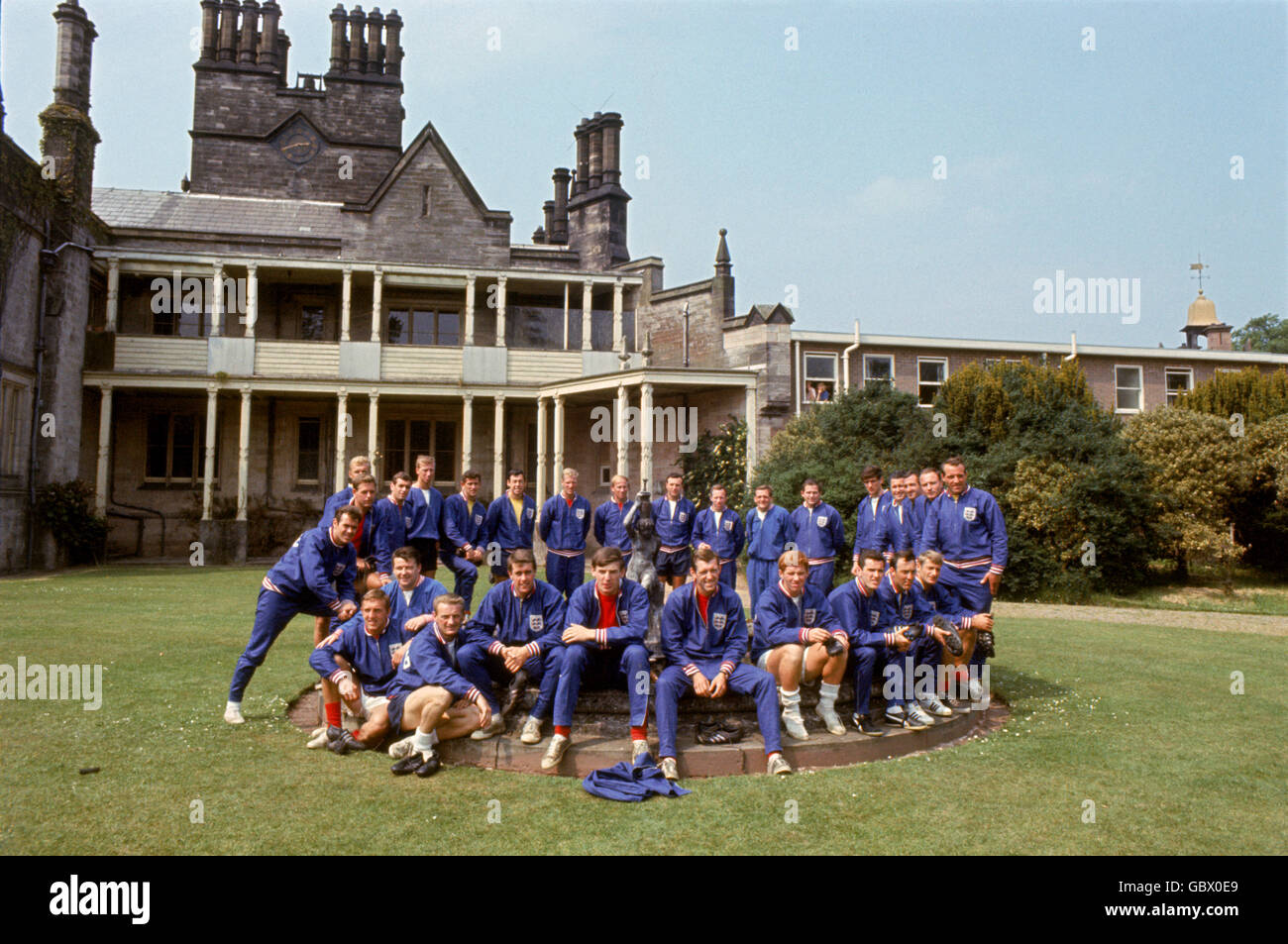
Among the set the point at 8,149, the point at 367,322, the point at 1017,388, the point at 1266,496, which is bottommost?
the point at 1266,496

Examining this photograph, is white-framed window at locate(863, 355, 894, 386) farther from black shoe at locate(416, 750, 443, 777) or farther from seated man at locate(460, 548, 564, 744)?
Answer: black shoe at locate(416, 750, 443, 777)

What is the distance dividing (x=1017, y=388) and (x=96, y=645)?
18414 mm

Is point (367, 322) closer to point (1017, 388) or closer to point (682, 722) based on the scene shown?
point (1017, 388)

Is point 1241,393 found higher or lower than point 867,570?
higher

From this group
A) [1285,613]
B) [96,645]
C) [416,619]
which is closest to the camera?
[416,619]

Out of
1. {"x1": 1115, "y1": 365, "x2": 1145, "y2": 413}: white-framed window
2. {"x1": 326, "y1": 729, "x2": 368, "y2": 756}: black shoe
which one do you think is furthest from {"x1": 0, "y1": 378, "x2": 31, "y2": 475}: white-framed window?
{"x1": 1115, "y1": 365, "x2": 1145, "y2": 413}: white-framed window

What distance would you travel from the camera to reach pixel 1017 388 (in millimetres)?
20141

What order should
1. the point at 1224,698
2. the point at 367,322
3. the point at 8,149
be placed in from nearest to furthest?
1. the point at 1224,698
2. the point at 8,149
3. the point at 367,322

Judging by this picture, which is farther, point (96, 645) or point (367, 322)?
point (367, 322)

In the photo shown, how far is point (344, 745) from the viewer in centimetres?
620

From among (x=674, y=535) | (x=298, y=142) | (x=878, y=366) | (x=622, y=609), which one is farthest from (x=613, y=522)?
(x=298, y=142)

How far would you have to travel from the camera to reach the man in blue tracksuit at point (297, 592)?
23.0 ft

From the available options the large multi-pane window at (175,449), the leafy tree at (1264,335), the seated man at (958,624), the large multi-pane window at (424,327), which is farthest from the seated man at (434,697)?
the leafy tree at (1264,335)
